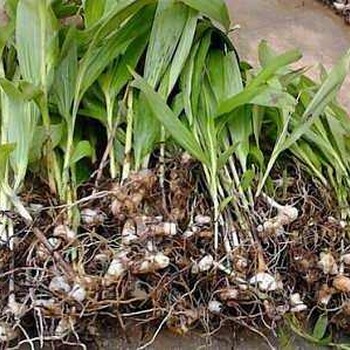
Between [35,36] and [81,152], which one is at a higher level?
[35,36]

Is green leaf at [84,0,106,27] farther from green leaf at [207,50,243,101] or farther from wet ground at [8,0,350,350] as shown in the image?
wet ground at [8,0,350,350]

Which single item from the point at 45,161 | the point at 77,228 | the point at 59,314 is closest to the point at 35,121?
the point at 45,161

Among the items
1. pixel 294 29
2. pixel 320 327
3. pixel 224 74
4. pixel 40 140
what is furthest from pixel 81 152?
pixel 294 29

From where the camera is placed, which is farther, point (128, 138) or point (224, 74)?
point (224, 74)

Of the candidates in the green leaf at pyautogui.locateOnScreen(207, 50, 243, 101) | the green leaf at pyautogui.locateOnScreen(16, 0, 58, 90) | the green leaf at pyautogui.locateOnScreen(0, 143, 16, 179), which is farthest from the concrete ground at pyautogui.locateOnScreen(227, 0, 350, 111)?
the green leaf at pyautogui.locateOnScreen(0, 143, 16, 179)

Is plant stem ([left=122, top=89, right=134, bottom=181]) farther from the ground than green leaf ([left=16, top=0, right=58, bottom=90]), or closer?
closer

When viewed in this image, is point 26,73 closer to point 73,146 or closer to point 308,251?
point 73,146

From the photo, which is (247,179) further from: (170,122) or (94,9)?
(94,9)
